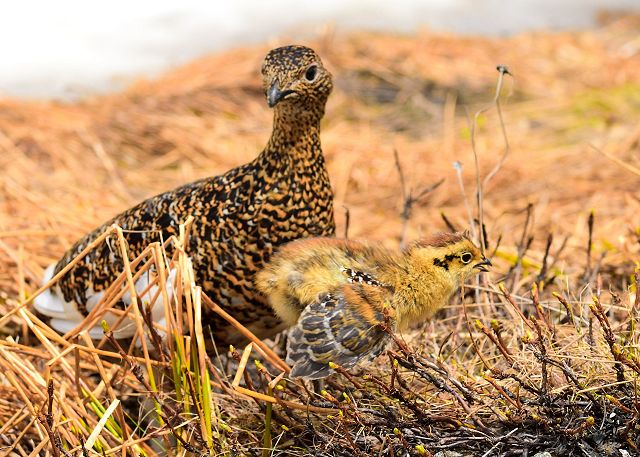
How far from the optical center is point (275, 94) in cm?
361

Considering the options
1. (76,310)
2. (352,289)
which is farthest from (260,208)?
(76,310)

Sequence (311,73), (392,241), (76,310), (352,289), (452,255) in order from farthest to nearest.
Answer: (392,241), (76,310), (311,73), (452,255), (352,289)

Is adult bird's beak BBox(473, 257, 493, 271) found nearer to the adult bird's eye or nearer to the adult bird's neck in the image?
the adult bird's neck

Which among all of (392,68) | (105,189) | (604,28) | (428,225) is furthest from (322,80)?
(604,28)

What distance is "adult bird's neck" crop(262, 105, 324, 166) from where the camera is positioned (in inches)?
149

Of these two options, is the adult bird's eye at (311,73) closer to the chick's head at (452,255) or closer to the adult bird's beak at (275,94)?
the adult bird's beak at (275,94)

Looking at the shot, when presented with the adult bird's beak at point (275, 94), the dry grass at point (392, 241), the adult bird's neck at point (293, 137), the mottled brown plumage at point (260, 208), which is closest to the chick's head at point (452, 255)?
the dry grass at point (392, 241)

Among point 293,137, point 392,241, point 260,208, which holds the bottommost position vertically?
A: point 392,241

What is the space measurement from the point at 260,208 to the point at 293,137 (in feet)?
1.15

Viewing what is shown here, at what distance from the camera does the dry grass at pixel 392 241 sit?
295 centimetres

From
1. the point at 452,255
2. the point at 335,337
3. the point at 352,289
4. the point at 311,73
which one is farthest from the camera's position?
the point at 311,73

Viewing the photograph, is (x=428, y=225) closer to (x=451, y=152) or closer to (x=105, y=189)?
(x=451, y=152)

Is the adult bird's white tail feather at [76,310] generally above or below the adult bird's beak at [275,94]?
below

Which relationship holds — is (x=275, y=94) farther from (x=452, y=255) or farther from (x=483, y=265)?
(x=483, y=265)
